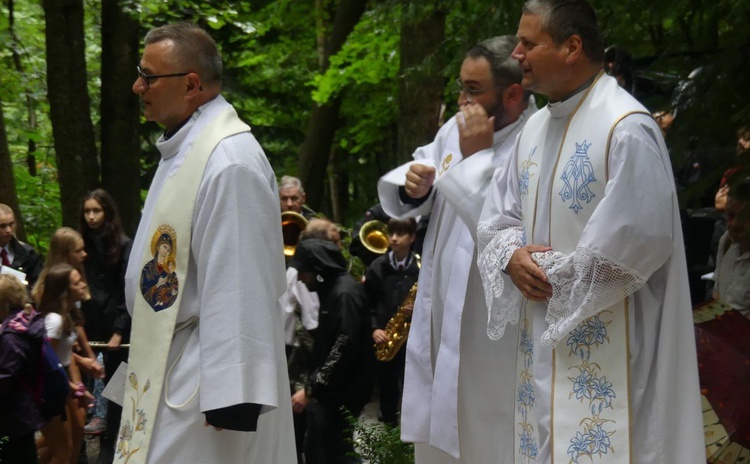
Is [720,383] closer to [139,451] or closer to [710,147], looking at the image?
[710,147]

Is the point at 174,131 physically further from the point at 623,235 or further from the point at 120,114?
the point at 120,114

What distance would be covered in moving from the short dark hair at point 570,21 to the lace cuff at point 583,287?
87 centimetres

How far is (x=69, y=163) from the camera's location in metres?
13.4

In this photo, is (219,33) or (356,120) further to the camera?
(356,120)

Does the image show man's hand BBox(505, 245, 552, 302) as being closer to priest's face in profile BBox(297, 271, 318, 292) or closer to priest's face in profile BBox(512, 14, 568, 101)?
priest's face in profile BBox(512, 14, 568, 101)

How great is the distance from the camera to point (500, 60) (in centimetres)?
583

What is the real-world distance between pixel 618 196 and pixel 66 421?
522 centimetres

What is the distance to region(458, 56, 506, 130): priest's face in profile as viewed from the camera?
5.87m

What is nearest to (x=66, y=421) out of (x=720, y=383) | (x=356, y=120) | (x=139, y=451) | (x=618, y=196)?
(x=139, y=451)

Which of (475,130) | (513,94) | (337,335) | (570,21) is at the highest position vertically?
(570,21)

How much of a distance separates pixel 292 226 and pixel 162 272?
6250 millimetres

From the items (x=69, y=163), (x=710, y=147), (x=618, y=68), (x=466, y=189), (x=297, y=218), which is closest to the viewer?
(x=466, y=189)

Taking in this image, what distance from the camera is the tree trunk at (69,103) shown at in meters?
13.1

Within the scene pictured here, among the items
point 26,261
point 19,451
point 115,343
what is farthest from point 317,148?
point 19,451
